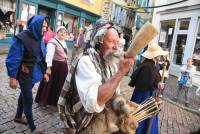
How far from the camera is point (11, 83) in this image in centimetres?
440

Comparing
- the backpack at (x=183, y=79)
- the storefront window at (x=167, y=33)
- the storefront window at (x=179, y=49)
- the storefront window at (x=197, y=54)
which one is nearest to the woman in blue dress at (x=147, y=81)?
the backpack at (x=183, y=79)

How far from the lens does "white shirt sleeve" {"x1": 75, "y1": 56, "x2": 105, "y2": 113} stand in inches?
86.1

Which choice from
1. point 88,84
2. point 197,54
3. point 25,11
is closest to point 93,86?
point 88,84

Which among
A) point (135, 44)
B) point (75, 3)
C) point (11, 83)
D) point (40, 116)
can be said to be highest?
point (75, 3)

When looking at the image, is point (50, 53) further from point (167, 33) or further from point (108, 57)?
point (167, 33)

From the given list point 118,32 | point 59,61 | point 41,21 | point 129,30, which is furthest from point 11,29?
point 129,30

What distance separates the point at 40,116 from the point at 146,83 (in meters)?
2.21

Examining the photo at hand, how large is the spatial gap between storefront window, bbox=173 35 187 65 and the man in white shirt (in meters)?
16.0

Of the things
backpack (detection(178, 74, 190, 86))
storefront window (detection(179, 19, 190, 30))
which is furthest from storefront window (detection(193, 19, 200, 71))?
backpack (detection(178, 74, 190, 86))

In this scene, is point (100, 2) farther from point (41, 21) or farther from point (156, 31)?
point (156, 31)

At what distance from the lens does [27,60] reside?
4.65 metres

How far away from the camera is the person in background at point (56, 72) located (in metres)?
6.32

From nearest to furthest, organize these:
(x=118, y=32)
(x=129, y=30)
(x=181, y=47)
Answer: (x=118, y=32)
(x=181, y=47)
(x=129, y=30)

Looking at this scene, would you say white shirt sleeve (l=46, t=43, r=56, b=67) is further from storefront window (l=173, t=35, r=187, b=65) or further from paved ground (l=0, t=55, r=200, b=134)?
storefront window (l=173, t=35, r=187, b=65)
